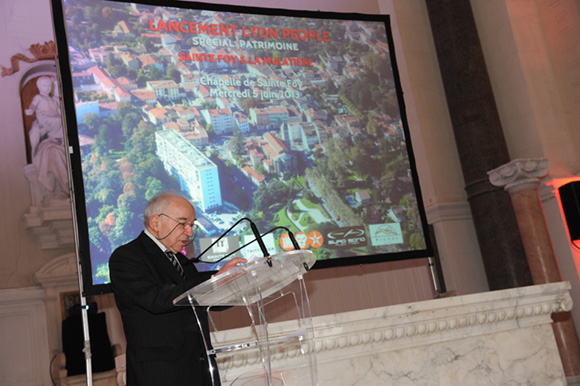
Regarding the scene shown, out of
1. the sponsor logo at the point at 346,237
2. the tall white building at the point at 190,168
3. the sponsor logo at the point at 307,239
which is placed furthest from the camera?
the sponsor logo at the point at 346,237

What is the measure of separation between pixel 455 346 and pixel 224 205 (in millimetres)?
2134

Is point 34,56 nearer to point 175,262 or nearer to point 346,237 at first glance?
point 346,237

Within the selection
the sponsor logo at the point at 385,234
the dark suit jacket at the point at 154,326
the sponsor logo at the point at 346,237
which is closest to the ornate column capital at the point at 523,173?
the sponsor logo at the point at 385,234

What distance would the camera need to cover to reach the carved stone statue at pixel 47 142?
718cm

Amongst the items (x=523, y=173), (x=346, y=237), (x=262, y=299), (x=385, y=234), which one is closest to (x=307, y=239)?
(x=346, y=237)

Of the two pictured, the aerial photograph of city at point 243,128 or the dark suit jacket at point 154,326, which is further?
the aerial photograph of city at point 243,128

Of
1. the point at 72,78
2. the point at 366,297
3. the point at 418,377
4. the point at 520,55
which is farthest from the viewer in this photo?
the point at 366,297

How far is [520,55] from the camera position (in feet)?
22.5

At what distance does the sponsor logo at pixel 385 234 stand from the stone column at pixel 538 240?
133 cm

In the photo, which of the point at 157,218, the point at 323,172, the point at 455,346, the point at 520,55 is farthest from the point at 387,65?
the point at 157,218

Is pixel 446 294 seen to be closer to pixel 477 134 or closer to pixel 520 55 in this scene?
pixel 477 134

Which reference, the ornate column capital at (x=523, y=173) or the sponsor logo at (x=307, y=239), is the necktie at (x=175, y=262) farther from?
the ornate column capital at (x=523, y=173)

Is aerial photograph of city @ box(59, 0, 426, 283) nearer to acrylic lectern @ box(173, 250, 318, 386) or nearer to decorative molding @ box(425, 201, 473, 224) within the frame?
decorative molding @ box(425, 201, 473, 224)

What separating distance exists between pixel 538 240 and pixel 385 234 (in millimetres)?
1540
